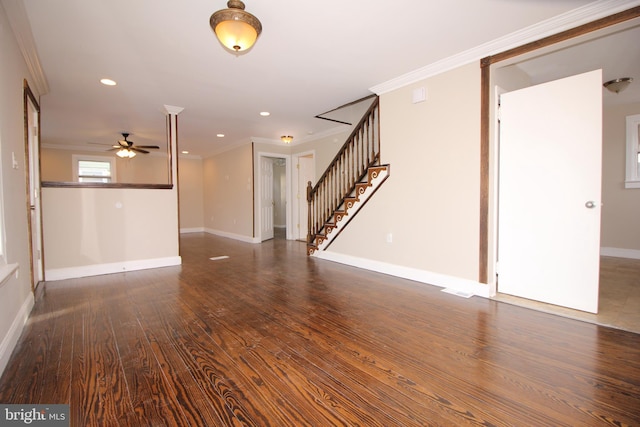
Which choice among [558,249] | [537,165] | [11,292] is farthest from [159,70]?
[558,249]

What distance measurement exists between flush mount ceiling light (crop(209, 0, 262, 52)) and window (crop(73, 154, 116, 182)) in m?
7.77

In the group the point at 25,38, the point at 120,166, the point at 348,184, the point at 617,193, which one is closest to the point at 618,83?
the point at 617,193

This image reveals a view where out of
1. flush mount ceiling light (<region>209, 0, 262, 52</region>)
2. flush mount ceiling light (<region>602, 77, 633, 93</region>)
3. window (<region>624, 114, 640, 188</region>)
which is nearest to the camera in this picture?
flush mount ceiling light (<region>209, 0, 262, 52</region>)

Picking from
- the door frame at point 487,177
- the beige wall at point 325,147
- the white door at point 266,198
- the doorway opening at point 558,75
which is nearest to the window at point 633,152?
the doorway opening at point 558,75

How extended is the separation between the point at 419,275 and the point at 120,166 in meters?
8.51

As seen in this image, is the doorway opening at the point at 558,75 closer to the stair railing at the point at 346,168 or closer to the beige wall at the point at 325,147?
the stair railing at the point at 346,168

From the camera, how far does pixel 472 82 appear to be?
3.08 m

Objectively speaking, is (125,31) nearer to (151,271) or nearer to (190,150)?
(151,271)

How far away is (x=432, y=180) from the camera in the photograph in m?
3.46

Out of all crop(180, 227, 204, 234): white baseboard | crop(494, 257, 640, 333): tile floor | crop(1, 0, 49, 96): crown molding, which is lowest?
crop(494, 257, 640, 333): tile floor

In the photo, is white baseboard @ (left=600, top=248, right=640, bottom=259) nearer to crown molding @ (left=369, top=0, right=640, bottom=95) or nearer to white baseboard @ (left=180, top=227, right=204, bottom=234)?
crown molding @ (left=369, top=0, right=640, bottom=95)

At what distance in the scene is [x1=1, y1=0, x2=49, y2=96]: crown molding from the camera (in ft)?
7.22

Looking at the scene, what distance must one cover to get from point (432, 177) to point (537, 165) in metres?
0.99

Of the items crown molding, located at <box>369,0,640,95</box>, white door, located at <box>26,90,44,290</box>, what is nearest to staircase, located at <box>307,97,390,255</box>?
crown molding, located at <box>369,0,640,95</box>
